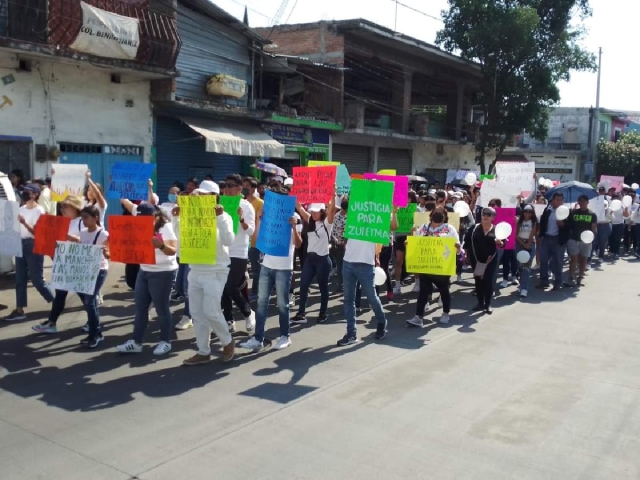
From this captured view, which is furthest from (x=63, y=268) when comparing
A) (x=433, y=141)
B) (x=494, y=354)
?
(x=433, y=141)

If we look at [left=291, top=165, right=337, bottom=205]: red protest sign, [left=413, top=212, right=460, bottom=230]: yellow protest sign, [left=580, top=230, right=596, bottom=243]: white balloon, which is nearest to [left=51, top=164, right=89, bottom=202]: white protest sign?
[left=291, top=165, right=337, bottom=205]: red protest sign

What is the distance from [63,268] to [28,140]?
7044 millimetres

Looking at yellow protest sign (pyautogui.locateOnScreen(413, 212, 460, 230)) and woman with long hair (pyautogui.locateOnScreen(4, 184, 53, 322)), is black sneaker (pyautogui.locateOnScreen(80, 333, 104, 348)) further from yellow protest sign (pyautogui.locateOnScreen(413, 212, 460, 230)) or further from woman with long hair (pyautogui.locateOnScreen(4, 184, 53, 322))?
yellow protest sign (pyautogui.locateOnScreen(413, 212, 460, 230))

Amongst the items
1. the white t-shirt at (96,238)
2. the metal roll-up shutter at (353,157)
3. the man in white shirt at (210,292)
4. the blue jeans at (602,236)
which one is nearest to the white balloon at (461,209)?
the blue jeans at (602,236)

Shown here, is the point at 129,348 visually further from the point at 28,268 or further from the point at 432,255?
the point at 432,255

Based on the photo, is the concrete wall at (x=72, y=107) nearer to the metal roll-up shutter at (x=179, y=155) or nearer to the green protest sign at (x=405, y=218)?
the metal roll-up shutter at (x=179, y=155)

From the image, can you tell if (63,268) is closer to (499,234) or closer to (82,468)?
(82,468)

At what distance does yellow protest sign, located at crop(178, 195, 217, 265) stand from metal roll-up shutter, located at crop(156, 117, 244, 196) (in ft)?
33.8

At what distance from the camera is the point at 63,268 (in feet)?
21.8

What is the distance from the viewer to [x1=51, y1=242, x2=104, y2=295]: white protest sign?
6.57m

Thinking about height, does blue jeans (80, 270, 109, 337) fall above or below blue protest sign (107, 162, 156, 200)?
Result: below

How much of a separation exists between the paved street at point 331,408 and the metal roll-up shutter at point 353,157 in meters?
15.9

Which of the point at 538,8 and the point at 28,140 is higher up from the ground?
the point at 538,8

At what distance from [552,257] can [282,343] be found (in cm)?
665
